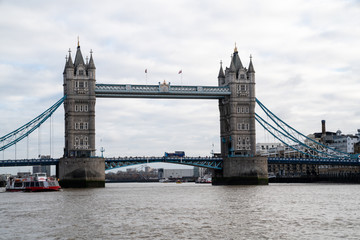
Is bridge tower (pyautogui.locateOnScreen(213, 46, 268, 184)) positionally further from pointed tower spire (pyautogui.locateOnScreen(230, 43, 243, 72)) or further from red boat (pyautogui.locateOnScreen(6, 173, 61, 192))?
red boat (pyautogui.locateOnScreen(6, 173, 61, 192))

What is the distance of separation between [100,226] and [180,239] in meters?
7.39

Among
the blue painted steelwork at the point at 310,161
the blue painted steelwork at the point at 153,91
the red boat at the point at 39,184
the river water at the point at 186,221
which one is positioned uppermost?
the blue painted steelwork at the point at 153,91

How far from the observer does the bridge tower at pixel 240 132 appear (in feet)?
345

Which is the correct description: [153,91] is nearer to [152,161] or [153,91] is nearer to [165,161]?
[152,161]

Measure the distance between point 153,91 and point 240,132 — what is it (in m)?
19.2

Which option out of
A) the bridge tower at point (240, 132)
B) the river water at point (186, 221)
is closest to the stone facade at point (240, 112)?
the bridge tower at point (240, 132)

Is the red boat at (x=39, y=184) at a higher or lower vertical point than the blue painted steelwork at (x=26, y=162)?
lower

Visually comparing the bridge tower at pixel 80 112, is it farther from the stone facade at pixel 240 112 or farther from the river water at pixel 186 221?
the river water at pixel 186 221

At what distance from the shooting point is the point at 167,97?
106m

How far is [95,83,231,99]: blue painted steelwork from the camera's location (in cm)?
10125

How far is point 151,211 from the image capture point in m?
45.1

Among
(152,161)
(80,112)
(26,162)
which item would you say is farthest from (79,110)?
(152,161)

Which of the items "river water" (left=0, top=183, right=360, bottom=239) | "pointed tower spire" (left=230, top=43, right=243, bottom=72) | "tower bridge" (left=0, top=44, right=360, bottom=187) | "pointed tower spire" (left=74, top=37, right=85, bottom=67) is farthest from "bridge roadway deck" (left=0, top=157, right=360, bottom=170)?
"river water" (left=0, top=183, right=360, bottom=239)

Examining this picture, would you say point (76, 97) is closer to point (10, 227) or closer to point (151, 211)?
point (151, 211)
